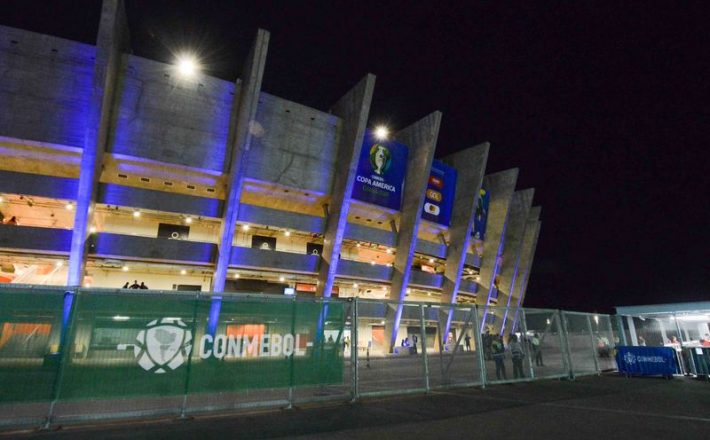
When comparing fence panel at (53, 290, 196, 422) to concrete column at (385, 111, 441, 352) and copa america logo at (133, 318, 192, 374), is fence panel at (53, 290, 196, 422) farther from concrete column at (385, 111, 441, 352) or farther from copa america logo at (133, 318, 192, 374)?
concrete column at (385, 111, 441, 352)

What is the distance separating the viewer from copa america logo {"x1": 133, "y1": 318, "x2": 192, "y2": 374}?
6.90 metres

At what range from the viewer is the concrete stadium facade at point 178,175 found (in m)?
21.1

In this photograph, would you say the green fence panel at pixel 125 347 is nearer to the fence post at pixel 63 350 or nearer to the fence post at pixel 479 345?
the fence post at pixel 63 350

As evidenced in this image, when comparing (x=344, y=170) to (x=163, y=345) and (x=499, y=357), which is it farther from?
(x=163, y=345)

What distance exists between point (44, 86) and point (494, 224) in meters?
43.4

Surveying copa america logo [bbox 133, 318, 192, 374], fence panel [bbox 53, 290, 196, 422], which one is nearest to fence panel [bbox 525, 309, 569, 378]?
copa america logo [bbox 133, 318, 192, 374]

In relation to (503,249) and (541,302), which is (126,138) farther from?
(541,302)

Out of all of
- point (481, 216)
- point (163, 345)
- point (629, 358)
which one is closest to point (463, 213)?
point (481, 216)

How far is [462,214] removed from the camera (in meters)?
38.4

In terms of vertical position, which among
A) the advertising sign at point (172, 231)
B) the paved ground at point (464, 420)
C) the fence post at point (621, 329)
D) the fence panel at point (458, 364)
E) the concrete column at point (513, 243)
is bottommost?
the paved ground at point (464, 420)

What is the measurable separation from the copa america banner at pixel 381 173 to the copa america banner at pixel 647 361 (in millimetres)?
20150

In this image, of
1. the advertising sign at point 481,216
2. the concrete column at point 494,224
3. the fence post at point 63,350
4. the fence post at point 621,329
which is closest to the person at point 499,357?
the fence post at point 621,329

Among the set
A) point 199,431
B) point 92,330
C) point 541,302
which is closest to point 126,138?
point 92,330

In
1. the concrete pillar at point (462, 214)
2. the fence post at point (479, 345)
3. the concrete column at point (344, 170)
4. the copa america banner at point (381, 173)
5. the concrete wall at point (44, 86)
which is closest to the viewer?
the fence post at point (479, 345)
